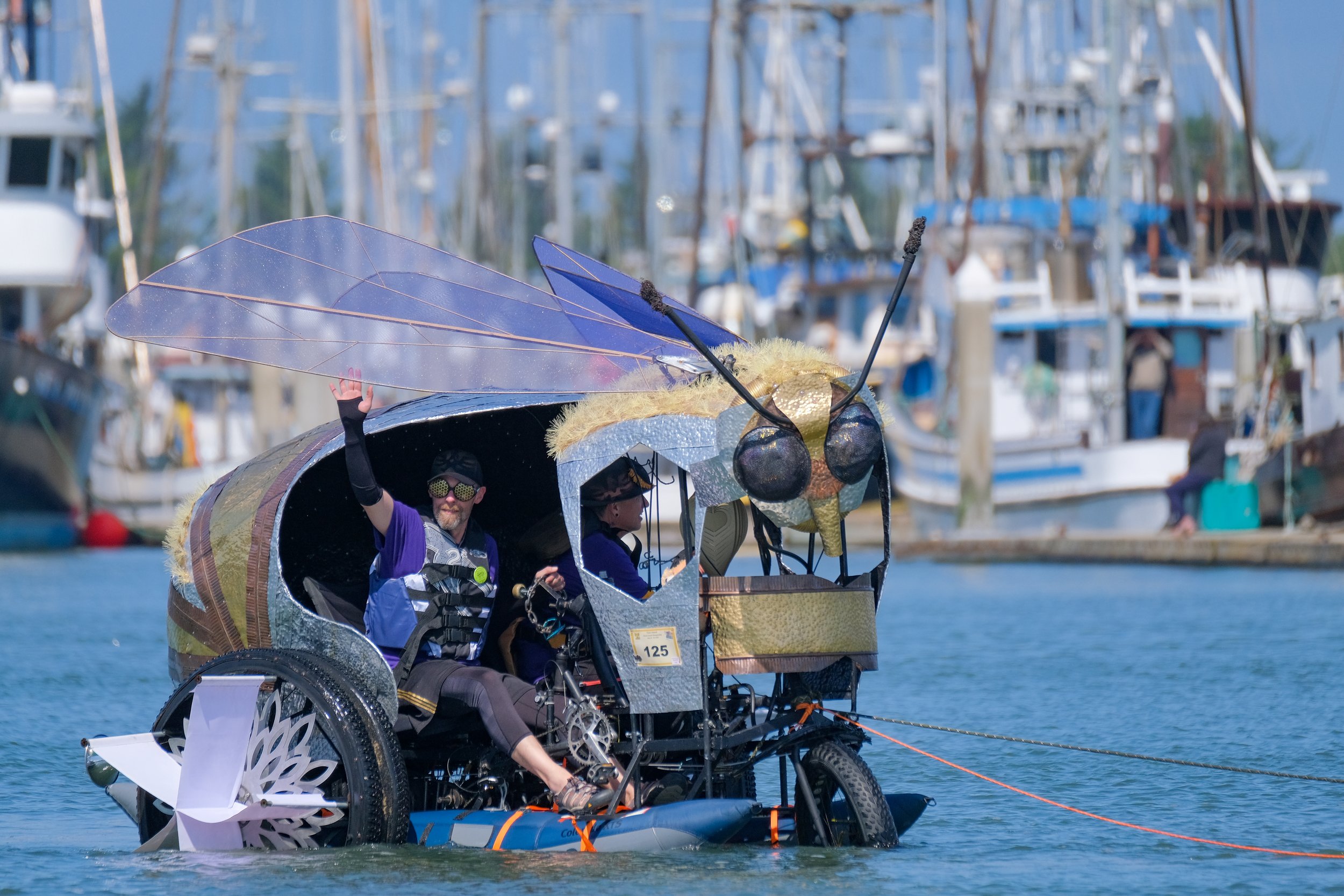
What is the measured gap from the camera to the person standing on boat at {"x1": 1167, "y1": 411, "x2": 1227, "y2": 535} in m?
26.8

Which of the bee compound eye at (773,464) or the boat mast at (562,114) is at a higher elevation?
the boat mast at (562,114)

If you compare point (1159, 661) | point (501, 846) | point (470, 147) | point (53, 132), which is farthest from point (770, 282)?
point (501, 846)

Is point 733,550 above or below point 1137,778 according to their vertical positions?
above

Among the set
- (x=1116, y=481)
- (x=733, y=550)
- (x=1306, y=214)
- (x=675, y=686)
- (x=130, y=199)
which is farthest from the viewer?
(x=130, y=199)

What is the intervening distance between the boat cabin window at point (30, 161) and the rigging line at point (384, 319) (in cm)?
3030

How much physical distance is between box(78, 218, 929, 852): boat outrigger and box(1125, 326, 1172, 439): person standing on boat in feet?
78.4

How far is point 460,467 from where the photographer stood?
822 cm

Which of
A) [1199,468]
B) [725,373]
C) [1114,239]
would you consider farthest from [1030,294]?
[725,373]

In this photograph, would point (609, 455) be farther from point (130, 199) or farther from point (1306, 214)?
point (130, 199)

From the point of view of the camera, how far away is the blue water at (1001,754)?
7.79 m

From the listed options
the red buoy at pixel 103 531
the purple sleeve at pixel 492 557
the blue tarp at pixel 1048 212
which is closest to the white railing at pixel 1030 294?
the blue tarp at pixel 1048 212

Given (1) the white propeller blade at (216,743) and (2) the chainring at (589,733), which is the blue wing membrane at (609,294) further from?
(1) the white propeller blade at (216,743)

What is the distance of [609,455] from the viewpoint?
7.69m

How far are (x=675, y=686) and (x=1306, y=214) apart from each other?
3367 cm
